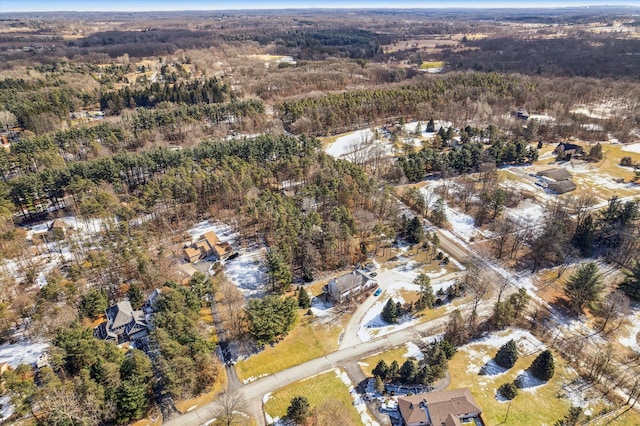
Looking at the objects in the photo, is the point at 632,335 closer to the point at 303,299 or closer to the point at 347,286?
the point at 347,286

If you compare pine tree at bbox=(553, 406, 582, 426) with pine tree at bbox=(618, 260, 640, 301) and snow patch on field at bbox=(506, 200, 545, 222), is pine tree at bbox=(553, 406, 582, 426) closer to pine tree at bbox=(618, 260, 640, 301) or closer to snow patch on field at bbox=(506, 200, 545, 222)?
pine tree at bbox=(618, 260, 640, 301)

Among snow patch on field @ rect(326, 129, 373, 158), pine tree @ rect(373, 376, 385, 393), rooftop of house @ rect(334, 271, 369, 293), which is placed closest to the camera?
pine tree @ rect(373, 376, 385, 393)

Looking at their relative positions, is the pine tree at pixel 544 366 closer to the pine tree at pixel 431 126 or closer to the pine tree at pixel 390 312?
the pine tree at pixel 390 312

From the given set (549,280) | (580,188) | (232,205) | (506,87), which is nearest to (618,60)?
(506,87)

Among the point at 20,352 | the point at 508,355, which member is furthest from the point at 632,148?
the point at 20,352

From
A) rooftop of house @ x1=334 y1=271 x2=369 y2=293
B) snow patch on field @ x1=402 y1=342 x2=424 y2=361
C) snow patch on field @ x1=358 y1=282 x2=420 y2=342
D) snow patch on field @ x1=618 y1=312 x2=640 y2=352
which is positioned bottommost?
snow patch on field @ x1=618 y1=312 x2=640 y2=352

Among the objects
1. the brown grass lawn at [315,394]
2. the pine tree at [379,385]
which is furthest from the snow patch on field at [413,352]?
the brown grass lawn at [315,394]

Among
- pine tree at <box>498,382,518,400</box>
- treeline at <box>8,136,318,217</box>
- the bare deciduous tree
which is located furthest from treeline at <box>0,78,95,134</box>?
pine tree at <box>498,382,518,400</box>
